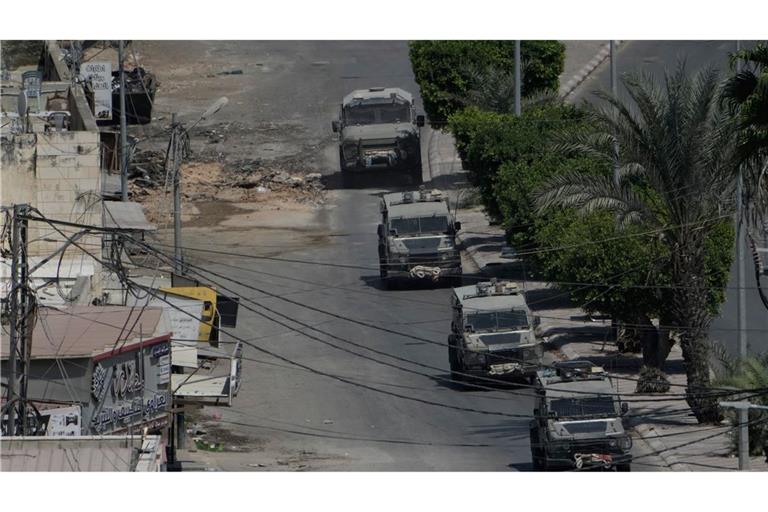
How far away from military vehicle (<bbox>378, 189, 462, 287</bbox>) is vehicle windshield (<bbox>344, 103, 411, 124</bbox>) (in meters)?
12.5

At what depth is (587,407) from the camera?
124 feet

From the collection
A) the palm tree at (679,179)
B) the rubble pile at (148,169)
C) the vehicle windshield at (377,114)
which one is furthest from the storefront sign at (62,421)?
the vehicle windshield at (377,114)

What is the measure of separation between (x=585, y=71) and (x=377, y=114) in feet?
52.1

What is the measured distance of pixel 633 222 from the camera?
4203 cm

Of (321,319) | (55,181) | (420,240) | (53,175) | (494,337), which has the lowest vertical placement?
(321,319)

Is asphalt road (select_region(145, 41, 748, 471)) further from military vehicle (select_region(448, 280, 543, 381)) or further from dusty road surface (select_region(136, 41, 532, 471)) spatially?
military vehicle (select_region(448, 280, 543, 381))

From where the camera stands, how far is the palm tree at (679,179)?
131ft

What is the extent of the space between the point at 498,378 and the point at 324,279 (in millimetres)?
13779

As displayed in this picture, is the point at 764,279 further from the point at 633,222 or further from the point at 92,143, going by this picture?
the point at 92,143

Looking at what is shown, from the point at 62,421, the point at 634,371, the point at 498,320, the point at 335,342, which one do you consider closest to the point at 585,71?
the point at 335,342

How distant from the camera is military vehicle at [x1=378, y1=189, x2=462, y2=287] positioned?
174 ft

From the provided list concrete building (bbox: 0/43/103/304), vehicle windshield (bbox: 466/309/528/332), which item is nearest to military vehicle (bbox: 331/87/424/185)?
concrete building (bbox: 0/43/103/304)

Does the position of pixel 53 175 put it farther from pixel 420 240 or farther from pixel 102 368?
pixel 420 240

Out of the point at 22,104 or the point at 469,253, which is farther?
the point at 469,253
